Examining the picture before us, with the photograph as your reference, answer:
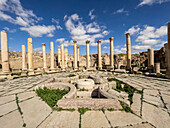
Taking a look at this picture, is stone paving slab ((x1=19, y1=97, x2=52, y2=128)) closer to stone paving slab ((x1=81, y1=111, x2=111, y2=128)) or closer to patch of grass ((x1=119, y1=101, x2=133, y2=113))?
stone paving slab ((x1=81, y1=111, x2=111, y2=128))

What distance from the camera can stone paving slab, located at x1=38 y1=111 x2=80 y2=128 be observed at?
177 cm

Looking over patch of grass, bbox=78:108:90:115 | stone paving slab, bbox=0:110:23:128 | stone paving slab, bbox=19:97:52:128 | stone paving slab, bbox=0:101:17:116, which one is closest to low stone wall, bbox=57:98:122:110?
patch of grass, bbox=78:108:90:115

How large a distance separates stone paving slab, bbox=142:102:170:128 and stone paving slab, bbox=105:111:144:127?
0.29 m

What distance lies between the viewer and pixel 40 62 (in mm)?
23844

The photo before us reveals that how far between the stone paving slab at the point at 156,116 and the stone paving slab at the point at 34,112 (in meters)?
2.81

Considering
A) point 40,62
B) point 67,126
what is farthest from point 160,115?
point 40,62

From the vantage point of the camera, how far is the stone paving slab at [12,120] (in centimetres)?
178

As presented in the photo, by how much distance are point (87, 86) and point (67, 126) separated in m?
3.13

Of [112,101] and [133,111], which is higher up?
[112,101]

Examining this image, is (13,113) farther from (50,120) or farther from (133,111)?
(133,111)

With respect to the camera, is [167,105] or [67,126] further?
[167,105]

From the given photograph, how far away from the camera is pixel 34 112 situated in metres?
2.24

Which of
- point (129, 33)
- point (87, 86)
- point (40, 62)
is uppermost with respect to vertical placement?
point (129, 33)

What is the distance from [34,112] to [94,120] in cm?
182
